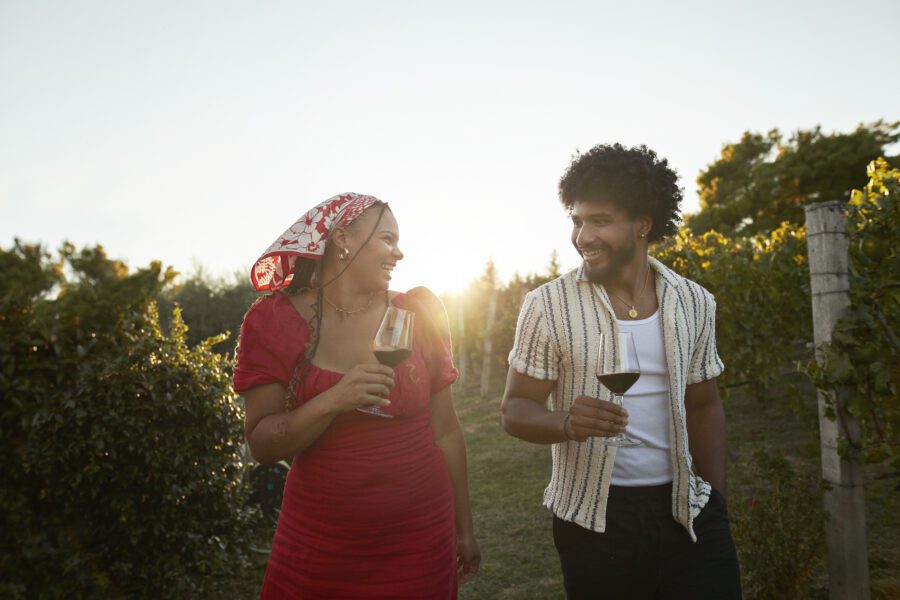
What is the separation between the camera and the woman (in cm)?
202

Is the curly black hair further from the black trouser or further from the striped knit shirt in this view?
the black trouser

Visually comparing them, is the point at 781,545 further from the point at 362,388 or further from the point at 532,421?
the point at 362,388

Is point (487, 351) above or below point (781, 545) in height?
above

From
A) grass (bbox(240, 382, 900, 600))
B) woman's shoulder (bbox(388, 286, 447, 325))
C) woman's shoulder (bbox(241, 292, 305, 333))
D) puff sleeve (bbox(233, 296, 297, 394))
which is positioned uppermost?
woman's shoulder (bbox(388, 286, 447, 325))

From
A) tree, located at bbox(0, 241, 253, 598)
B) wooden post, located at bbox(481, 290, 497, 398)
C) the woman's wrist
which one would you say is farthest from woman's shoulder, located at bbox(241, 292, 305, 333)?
wooden post, located at bbox(481, 290, 497, 398)

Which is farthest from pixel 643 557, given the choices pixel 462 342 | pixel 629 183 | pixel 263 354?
pixel 462 342

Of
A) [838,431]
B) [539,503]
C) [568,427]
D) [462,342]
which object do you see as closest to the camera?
[568,427]

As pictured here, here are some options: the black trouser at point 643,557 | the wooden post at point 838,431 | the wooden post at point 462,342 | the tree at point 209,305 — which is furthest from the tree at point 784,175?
the black trouser at point 643,557

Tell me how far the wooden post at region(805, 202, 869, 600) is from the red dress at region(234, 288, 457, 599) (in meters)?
2.68

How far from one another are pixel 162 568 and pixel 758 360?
683 cm

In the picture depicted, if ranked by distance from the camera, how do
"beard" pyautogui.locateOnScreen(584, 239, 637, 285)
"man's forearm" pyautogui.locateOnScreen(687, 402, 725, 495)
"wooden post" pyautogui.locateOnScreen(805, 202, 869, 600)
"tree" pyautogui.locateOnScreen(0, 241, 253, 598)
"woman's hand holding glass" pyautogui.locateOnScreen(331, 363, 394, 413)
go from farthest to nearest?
"tree" pyautogui.locateOnScreen(0, 241, 253, 598) < "wooden post" pyautogui.locateOnScreen(805, 202, 869, 600) < "man's forearm" pyautogui.locateOnScreen(687, 402, 725, 495) < "beard" pyautogui.locateOnScreen(584, 239, 637, 285) < "woman's hand holding glass" pyautogui.locateOnScreen(331, 363, 394, 413)

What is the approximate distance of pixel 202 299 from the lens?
922 inches

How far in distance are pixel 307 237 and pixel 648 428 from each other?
147cm

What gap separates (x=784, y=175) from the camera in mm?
25703
